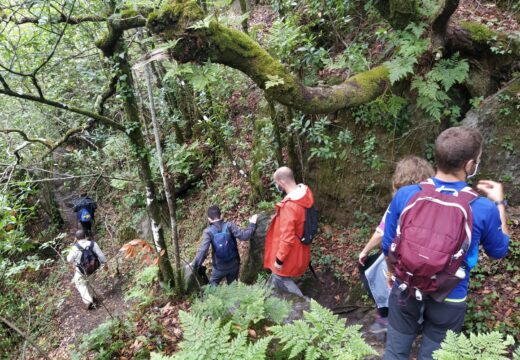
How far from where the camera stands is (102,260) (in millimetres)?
8344

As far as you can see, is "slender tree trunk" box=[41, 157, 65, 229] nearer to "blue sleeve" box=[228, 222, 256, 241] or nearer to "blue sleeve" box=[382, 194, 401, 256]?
"blue sleeve" box=[228, 222, 256, 241]

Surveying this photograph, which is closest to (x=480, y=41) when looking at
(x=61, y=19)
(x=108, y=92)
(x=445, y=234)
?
(x=445, y=234)

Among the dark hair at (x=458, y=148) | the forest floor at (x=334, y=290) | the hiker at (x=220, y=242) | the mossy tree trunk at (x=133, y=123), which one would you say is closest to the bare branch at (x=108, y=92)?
the mossy tree trunk at (x=133, y=123)

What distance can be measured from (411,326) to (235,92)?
8.52m

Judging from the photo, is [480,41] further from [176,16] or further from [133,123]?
[133,123]

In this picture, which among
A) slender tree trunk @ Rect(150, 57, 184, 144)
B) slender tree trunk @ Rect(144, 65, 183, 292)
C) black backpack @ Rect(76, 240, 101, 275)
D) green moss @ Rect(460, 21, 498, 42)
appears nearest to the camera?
green moss @ Rect(460, 21, 498, 42)

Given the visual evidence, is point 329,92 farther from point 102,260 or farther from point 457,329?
point 102,260

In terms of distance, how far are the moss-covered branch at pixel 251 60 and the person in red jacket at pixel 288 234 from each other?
1.16m

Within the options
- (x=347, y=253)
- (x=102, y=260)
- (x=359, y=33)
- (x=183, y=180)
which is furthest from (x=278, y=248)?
(x=183, y=180)

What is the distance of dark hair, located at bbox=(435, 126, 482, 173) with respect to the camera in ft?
7.96

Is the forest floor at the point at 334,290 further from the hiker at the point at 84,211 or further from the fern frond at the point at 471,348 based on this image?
the hiker at the point at 84,211

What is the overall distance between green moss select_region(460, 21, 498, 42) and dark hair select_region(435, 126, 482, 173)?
3.62m

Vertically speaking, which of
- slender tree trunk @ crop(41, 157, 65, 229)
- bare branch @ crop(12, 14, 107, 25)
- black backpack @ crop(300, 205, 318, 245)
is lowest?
slender tree trunk @ crop(41, 157, 65, 229)

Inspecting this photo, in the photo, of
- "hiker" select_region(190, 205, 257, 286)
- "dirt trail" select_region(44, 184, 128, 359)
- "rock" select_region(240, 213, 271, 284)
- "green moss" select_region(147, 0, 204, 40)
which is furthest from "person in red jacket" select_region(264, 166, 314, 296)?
"dirt trail" select_region(44, 184, 128, 359)
